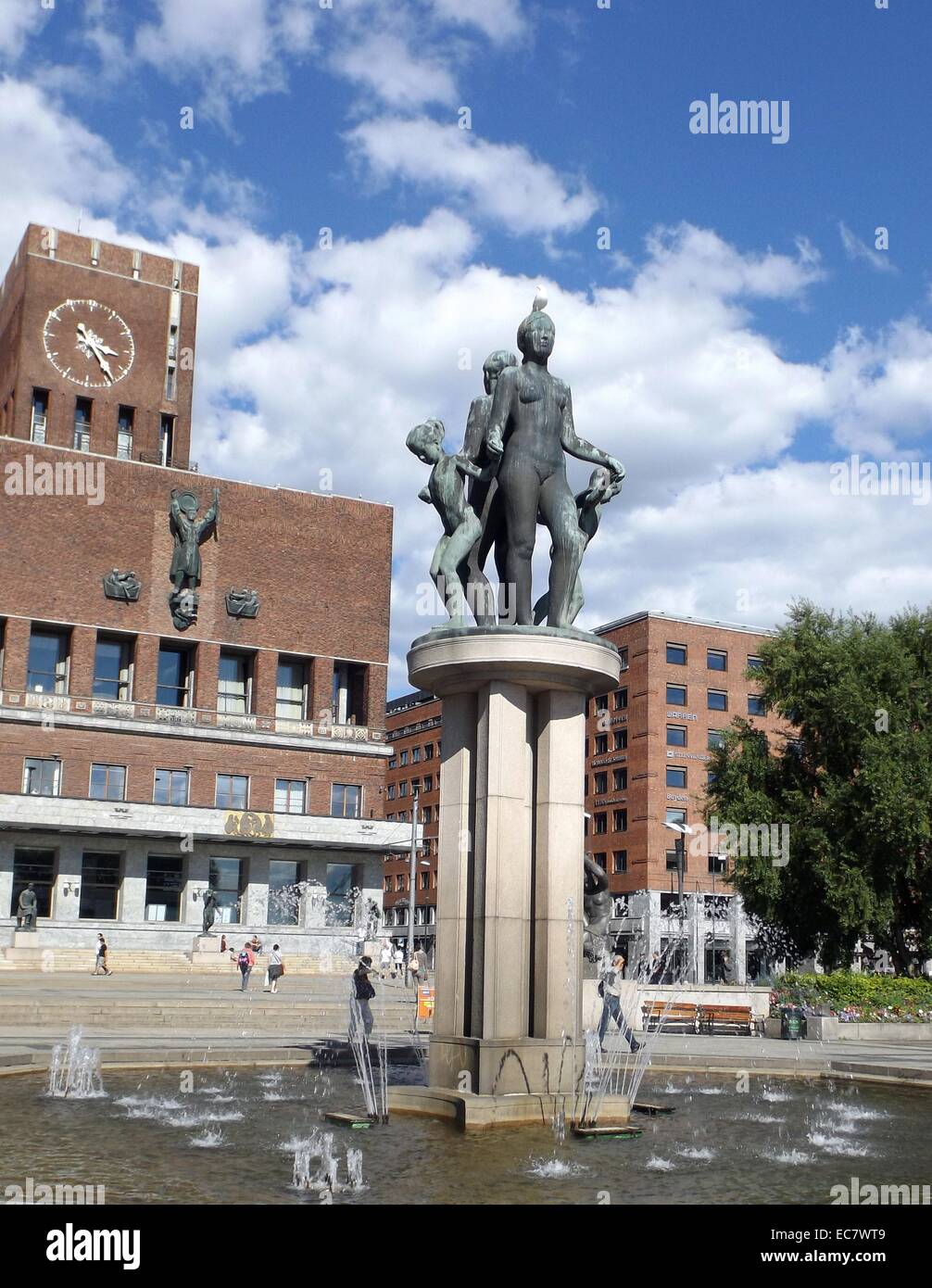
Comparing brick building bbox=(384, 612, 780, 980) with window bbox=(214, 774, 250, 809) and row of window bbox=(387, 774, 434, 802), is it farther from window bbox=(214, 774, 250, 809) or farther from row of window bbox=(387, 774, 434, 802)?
row of window bbox=(387, 774, 434, 802)

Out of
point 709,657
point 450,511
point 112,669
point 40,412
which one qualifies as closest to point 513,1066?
point 450,511

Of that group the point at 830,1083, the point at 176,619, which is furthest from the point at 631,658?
the point at 830,1083

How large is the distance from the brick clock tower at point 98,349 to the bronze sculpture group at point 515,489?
197 ft

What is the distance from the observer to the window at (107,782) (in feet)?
212

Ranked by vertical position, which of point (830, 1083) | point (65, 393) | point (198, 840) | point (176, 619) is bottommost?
point (830, 1083)

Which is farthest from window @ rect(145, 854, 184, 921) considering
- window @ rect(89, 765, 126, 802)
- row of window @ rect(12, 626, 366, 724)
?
row of window @ rect(12, 626, 366, 724)

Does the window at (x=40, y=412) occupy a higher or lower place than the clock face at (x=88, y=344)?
lower

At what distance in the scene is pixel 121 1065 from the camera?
713 inches

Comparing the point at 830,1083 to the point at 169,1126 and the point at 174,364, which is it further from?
the point at 174,364

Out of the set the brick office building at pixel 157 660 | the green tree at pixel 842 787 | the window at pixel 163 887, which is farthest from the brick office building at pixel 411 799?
the green tree at pixel 842 787

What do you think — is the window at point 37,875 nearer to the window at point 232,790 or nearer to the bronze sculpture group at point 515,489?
the window at point 232,790

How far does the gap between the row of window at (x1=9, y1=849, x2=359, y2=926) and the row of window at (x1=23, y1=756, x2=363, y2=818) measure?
2710 millimetres

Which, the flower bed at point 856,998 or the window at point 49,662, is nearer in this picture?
the flower bed at point 856,998
